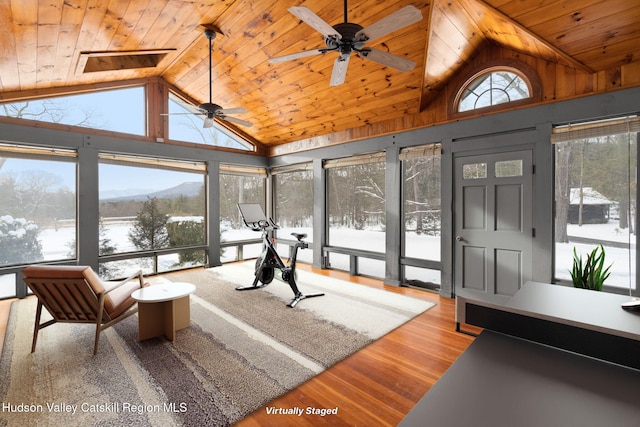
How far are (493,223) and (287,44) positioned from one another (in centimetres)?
354

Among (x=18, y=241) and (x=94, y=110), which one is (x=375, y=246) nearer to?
(x=94, y=110)

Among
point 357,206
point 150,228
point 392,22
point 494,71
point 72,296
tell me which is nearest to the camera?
point 392,22

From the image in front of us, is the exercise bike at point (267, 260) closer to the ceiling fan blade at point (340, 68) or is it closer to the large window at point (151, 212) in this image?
the large window at point (151, 212)

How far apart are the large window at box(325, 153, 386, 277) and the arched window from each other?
1497 mm

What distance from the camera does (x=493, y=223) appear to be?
151 inches

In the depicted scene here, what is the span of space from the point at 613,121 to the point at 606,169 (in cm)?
49

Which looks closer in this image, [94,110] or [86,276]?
[86,276]

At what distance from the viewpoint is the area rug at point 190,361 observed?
1950mm

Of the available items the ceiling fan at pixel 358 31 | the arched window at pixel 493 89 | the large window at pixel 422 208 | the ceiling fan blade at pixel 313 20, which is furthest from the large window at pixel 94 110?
the arched window at pixel 493 89

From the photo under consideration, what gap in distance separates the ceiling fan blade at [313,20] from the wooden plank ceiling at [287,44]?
1.29 metres

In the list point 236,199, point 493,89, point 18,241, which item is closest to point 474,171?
point 493,89

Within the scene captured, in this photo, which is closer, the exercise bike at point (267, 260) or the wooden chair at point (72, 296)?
the wooden chair at point (72, 296)

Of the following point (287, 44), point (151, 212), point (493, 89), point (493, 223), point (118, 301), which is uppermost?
point (287, 44)

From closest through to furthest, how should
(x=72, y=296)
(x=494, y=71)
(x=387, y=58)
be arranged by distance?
1. (x=387, y=58)
2. (x=72, y=296)
3. (x=494, y=71)
